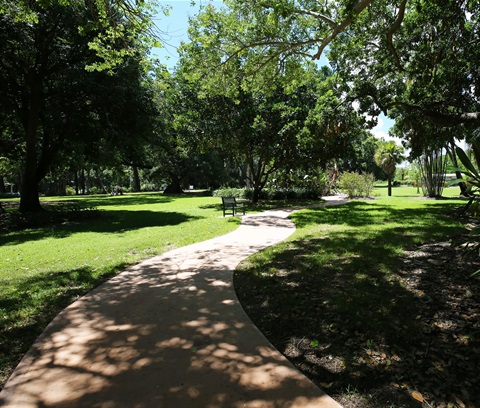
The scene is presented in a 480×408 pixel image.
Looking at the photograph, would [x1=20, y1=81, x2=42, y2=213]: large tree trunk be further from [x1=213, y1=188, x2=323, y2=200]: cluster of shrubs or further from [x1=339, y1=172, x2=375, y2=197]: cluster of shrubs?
[x1=339, y1=172, x2=375, y2=197]: cluster of shrubs

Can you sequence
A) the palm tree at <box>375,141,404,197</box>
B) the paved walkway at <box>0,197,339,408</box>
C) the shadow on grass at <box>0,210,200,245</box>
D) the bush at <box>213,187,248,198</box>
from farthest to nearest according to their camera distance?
the palm tree at <box>375,141,404,197</box> < the bush at <box>213,187,248,198</box> < the shadow on grass at <box>0,210,200,245</box> < the paved walkway at <box>0,197,339,408</box>

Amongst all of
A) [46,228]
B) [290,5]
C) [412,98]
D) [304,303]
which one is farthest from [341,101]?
[46,228]

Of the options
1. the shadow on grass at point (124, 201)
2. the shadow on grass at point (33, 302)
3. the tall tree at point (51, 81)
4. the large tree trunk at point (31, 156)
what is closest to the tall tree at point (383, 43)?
the tall tree at point (51, 81)

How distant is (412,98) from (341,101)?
2515mm

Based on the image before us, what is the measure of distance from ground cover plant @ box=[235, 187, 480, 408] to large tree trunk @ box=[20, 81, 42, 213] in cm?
1294

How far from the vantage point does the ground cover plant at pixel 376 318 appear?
2674 millimetres

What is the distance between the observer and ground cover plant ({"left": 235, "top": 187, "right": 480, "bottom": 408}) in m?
2.67

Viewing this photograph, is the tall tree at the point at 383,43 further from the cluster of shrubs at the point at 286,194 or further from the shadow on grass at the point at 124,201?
the shadow on grass at the point at 124,201

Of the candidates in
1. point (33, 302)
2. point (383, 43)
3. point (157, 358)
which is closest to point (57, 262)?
point (33, 302)

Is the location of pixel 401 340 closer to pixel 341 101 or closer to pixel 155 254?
pixel 155 254

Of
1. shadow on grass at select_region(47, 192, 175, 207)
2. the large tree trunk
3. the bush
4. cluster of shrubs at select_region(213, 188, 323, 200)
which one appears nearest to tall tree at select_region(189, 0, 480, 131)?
the large tree trunk

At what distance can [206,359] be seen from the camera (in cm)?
308

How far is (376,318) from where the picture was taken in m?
3.73

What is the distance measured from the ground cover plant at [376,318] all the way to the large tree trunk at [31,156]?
1294cm
